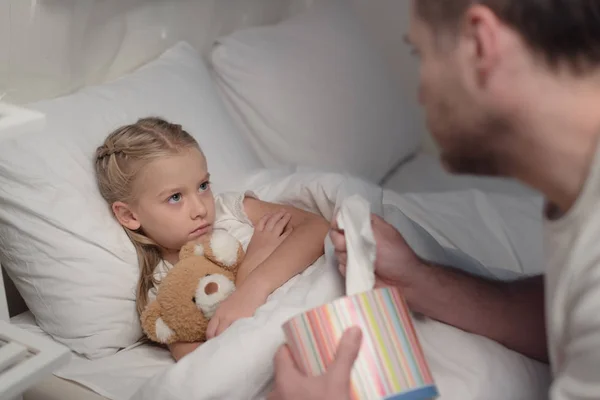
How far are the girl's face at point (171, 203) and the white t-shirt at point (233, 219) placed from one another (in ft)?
0.15

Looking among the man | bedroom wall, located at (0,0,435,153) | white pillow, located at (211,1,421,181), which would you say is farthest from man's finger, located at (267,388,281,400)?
white pillow, located at (211,1,421,181)

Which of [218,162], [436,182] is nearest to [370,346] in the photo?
[218,162]

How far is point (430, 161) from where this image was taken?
1.95m

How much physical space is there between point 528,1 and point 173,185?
2.03 ft

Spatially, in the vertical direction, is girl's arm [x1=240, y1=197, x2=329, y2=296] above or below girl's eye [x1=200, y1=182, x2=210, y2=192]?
below

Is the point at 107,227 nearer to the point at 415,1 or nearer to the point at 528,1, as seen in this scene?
the point at 415,1

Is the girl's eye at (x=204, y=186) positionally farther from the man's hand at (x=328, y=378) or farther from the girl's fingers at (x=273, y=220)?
the man's hand at (x=328, y=378)

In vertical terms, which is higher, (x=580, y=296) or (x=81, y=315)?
(x=580, y=296)

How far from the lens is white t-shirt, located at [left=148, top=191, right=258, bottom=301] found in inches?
45.4

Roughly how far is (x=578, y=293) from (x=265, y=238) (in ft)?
1.76

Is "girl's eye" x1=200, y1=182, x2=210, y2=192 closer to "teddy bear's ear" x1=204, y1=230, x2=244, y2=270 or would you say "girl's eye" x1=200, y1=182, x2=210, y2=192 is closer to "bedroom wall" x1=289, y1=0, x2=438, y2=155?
"teddy bear's ear" x1=204, y1=230, x2=244, y2=270

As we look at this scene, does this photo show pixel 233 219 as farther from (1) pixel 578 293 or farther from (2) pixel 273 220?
(1) pixel 578 293

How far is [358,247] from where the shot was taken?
84cm

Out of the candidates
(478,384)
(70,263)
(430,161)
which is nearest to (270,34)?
(430,161)
